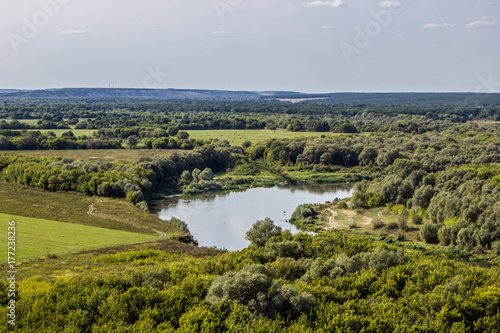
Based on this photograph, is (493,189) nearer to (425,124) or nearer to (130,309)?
(130,309)

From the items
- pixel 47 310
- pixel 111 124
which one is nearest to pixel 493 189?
pixel 47 310

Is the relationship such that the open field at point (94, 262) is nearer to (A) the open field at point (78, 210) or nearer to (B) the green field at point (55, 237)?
(B) the green field at point (55, 237)

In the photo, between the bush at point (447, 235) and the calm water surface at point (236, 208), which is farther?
the calm water surface at point (236, 208)

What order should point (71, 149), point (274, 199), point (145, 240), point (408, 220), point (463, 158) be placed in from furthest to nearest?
1. point (71, 149)
2. point (463, 158)
3. point (274, 199)
4. point (408, 220)
5. point (145, 240)

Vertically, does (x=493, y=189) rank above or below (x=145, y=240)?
above

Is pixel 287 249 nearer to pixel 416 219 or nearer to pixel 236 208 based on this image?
pixel 416 219

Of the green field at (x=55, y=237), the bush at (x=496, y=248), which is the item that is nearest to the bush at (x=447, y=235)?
the bush at (x=496, y=248)

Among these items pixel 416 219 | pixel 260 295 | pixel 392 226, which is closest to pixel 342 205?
pixel 392 226
